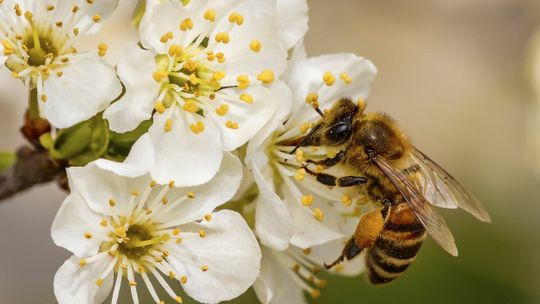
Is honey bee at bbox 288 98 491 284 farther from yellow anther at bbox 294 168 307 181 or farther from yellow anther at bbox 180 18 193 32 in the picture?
yellow anther at bbox 180 18 193 32

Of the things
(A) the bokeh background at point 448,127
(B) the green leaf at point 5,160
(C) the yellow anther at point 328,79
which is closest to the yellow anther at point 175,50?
(C) the yellow anther at point 328,79

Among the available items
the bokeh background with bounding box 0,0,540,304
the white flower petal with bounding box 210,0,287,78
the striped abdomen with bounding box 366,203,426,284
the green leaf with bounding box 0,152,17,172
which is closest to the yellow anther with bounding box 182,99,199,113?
the white flower petal with bounding box 210,0,287,78

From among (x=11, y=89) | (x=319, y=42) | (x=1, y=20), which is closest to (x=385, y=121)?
(x=1, y=20)

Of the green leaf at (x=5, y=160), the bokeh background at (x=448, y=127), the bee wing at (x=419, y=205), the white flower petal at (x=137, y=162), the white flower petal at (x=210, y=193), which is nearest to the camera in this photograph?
the white flower petal at (x=137, y=162)

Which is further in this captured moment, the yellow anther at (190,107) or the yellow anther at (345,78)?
the yellow anther at (345,78)

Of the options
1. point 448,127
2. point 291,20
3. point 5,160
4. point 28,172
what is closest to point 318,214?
point 291,20

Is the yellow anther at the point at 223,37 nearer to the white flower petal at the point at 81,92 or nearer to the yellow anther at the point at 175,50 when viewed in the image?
the yellow anther at the point at 175,50

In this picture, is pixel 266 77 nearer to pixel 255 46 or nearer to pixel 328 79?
pixel 255 46
